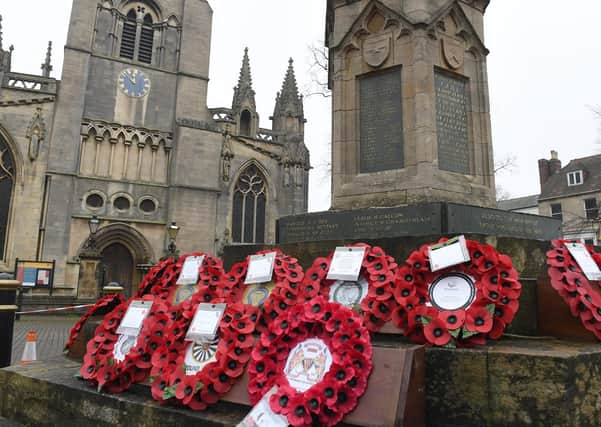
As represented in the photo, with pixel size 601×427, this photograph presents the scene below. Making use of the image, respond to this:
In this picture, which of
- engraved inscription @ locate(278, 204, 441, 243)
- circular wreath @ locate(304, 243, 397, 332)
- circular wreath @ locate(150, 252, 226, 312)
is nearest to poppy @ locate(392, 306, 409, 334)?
circular wreath @ locate(304, 243, 397, 332)

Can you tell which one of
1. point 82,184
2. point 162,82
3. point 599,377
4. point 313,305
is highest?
point 162,82

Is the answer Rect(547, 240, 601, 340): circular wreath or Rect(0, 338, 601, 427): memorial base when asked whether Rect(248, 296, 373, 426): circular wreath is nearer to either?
Rect(0, 338, 601, 427): memorial base

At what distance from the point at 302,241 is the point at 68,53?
81.4ft

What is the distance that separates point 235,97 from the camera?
3086 centimetres

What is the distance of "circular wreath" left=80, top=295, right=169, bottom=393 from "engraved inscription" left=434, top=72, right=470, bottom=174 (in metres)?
4.02

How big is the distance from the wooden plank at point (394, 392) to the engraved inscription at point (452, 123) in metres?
3.79

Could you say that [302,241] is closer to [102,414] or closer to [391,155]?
[391,155]

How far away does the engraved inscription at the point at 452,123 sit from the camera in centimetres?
608

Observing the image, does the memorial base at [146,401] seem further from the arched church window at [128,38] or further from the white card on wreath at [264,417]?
the arched church window at [128,38]

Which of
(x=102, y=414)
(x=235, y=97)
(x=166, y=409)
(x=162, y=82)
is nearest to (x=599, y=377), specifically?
(x=166, y=409)

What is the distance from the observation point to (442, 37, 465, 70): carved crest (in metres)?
6.22

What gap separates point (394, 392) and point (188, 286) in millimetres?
2800

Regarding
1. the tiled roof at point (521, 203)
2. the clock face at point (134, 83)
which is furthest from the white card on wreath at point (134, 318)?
the tiled roof at point (521, 203)

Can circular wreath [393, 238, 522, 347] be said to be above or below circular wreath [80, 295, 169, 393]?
above
